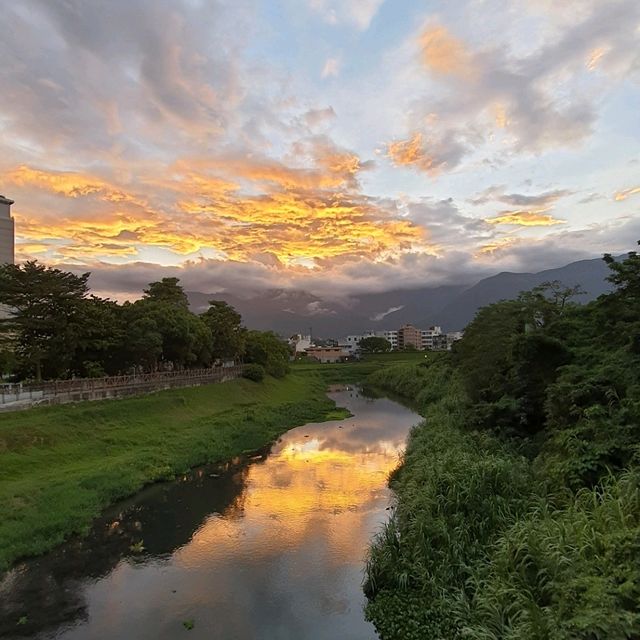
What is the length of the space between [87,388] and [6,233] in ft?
235

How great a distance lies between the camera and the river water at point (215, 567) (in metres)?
13.0

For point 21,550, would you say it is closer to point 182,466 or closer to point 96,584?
point 96,584

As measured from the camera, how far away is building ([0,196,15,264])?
9275 centimetres

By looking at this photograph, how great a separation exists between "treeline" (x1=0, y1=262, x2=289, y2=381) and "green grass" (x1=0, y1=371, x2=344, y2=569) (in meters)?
6.25

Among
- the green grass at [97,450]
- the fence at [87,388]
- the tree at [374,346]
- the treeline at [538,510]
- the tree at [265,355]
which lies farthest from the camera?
the tree at [374,346]

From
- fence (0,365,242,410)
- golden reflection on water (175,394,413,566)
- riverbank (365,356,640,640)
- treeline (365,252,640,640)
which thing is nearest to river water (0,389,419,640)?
golden reflection on water (175,394,413,566)

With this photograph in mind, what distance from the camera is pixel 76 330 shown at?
1576 inches

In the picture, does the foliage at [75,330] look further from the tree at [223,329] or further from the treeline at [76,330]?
the tree at [223,329]

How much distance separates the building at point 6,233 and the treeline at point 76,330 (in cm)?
5035

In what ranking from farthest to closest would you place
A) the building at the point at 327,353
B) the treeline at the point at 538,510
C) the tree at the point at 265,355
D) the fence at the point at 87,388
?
1. the building at the point at 327,353
2. the tree at the point at 265,355
3. the fence at the point at 87,388
4. the treeline at the point at 538,510

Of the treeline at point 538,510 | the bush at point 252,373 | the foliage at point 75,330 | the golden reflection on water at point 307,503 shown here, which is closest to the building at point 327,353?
the bush at point 252,373

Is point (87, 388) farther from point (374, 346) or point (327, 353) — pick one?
point (374, 346)

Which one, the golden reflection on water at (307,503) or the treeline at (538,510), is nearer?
the treeline at (538,510)

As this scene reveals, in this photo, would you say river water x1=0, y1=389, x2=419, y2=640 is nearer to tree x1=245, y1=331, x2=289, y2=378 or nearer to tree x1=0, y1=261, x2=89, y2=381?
tree x1=0, y1=261, x2=89, y2=381
